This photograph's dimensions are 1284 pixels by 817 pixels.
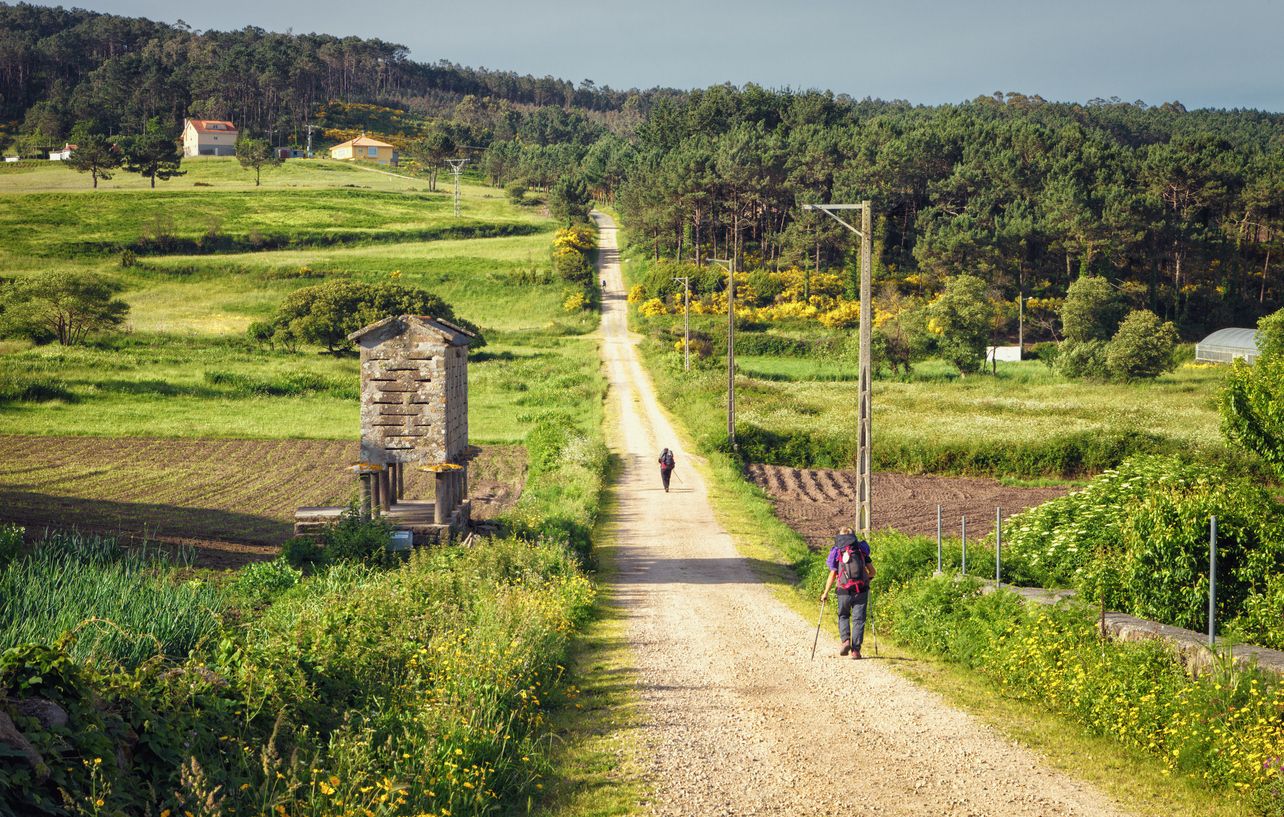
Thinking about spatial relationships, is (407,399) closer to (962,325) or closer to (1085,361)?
(962,325)

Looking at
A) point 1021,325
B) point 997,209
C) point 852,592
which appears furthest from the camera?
point 997,209

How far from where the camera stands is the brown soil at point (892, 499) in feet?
108

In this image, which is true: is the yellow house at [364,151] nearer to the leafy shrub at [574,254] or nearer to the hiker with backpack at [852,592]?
the leafy shrub at [574,254]

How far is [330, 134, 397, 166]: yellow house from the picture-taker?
170 meters

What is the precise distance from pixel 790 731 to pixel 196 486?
28626 mm

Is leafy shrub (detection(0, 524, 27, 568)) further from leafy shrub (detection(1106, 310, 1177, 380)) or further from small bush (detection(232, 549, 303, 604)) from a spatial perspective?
leafy shrub (detection(1106, 310, 1177, 380))

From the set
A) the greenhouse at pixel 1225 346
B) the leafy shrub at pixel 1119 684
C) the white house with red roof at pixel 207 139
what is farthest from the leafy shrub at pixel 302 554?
the white house with red roof at pixel 207 139

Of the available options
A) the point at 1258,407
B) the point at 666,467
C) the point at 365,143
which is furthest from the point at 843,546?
the point at 365,143

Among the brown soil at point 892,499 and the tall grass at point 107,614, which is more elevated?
the tall grass at point 107,614

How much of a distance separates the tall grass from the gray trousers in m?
8.12

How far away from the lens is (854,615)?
1534 centimetres

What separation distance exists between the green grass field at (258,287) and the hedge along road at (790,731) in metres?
33.1

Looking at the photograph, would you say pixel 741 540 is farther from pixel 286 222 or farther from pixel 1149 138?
pixel 1149 138

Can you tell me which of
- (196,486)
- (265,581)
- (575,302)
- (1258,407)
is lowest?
(196,486)
